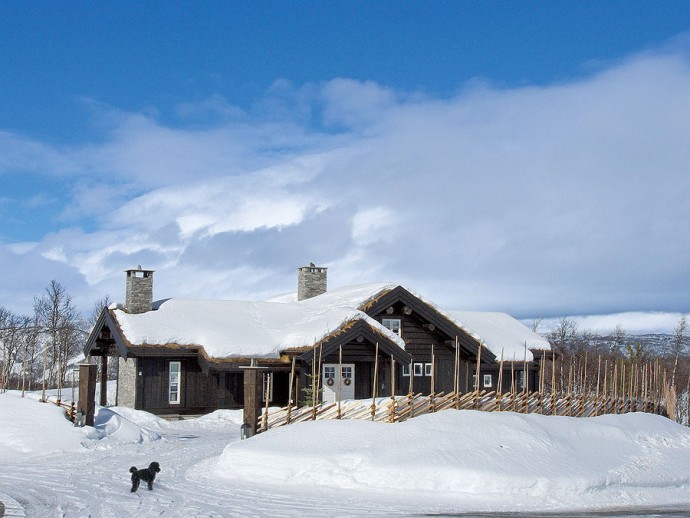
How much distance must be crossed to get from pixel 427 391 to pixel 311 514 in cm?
2318

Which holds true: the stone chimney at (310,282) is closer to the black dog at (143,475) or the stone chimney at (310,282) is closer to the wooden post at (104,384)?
the wooden post at (104,384)

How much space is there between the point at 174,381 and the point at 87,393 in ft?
29.5

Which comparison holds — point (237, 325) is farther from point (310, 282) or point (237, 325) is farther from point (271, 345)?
point (310, 282)

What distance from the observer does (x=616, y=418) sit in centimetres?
2256

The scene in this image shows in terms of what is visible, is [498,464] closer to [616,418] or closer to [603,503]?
[603,503]

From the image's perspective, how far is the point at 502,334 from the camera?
1623 inches

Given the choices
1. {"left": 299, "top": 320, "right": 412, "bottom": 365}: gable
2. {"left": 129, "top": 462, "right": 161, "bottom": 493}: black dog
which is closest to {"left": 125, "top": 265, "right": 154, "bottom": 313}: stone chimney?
{"left": 299, "top": 320, "right": 412, "bottom": 365}: gable

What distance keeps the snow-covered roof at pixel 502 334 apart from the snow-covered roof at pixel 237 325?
8359 millimetres

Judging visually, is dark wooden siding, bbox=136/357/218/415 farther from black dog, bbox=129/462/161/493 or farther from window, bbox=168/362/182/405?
black dog, bbox=129/462/161/493

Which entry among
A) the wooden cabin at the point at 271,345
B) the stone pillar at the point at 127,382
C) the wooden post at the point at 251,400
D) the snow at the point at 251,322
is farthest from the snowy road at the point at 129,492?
the stone pillar at the point at 127,382

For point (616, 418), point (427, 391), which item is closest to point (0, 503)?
point (616, 418)

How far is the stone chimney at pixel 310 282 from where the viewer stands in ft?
129

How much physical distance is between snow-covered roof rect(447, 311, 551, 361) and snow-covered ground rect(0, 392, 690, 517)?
17689 millimetres

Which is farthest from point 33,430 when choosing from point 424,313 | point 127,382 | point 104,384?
point 424,313
